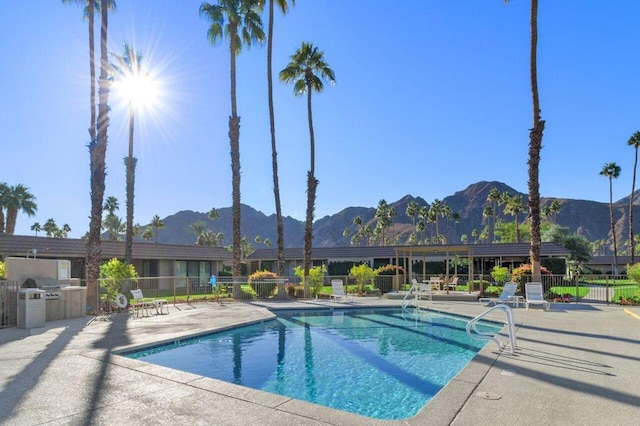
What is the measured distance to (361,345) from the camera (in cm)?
1031

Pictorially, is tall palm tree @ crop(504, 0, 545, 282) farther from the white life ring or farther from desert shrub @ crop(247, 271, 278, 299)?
the white life ring

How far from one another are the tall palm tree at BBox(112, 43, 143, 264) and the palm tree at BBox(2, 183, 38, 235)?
24307 mm

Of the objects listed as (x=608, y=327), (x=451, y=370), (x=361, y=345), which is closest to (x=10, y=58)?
(x=361, y=345)

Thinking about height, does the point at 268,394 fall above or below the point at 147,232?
below

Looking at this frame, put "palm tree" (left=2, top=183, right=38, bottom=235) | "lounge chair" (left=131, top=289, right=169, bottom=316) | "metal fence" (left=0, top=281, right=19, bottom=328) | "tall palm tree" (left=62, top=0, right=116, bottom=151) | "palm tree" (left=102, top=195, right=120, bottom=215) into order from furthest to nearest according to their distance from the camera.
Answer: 1. "palm tree" (left=102, top=195, right=120, bottom=215)
2. "palm tree" (left=2, top=183, right=38, bottom=235)
3. "tall palm tree" (left=62, top=0, right=116, bottom=151)
4. "lounge chair" (left=131, top=289, right=169, bottom=316)
5. "metal fence" (left=0, top=281, right=19, bottom=328)

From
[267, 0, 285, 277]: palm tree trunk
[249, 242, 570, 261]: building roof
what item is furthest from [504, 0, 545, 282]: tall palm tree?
[249, 242, 570, 261]: building roof

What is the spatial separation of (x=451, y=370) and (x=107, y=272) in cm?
1285

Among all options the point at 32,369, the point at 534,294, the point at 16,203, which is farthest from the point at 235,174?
the point at 16,203

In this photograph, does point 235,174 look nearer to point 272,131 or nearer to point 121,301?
point 272,131

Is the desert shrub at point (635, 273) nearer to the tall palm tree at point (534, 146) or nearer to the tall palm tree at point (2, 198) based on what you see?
the tall palm tree at point (534, 146)

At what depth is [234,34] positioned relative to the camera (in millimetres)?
22422

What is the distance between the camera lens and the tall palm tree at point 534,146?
60.8 ft

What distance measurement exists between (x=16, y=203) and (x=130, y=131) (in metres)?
Answer: 24.8

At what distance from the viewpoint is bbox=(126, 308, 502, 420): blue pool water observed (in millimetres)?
6699
